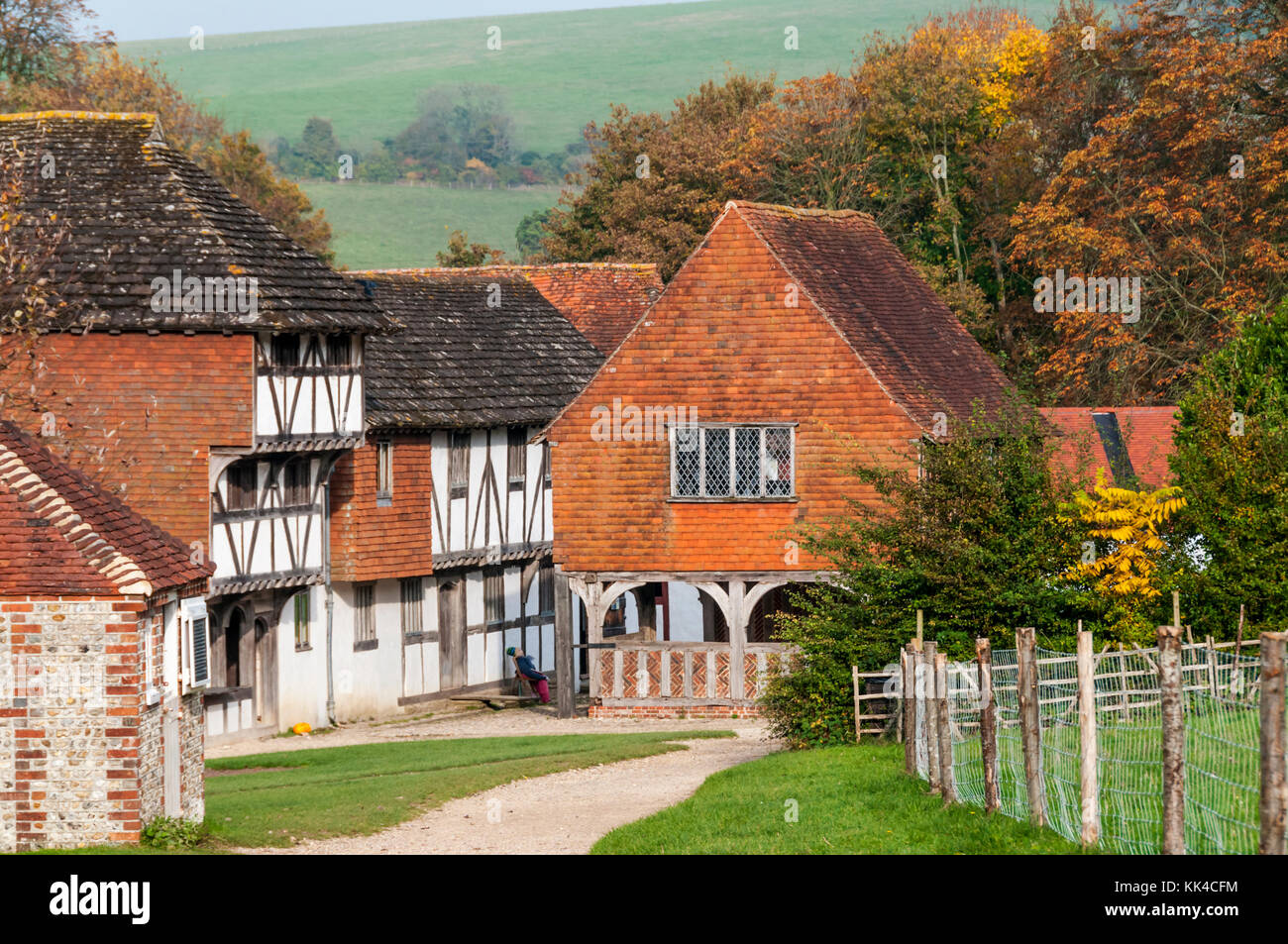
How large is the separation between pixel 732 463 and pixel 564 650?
4.55 m

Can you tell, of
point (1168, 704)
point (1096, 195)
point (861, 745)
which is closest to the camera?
point (1168, 704)

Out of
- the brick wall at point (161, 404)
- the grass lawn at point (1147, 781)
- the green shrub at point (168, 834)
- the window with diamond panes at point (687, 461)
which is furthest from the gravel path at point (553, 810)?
the brick wall at point (161, 404)

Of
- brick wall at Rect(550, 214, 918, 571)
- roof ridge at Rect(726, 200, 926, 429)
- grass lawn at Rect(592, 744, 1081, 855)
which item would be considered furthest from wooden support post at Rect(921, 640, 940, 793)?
brick wall at Rect(550, 214, 918, 571)

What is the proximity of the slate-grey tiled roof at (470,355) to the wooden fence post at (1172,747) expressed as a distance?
2525cm

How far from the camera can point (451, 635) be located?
39.8m

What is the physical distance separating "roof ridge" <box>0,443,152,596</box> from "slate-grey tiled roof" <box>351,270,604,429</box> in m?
16.9

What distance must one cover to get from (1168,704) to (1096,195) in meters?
38.1

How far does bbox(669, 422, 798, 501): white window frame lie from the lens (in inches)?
1291

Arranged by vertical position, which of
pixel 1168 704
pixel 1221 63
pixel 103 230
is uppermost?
pixel 1221 63

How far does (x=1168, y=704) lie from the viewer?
12.6 meters

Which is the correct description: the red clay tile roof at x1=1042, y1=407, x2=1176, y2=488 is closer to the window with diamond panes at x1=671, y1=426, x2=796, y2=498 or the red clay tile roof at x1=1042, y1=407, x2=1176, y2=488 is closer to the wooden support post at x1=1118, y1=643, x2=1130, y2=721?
the window with diamond panes at x1=671, y1=426, x2=796, y2=498

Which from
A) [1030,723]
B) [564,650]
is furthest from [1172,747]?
[564,650]

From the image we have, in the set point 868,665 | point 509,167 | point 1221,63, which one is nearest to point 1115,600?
point 868,665
